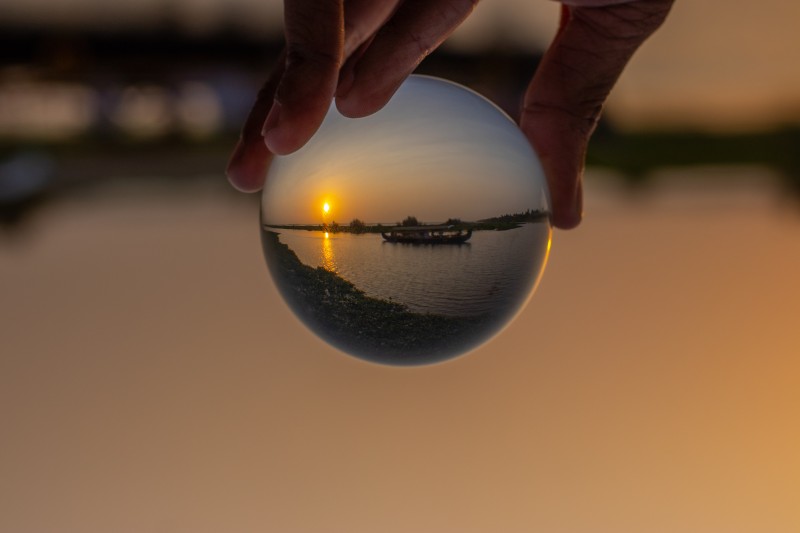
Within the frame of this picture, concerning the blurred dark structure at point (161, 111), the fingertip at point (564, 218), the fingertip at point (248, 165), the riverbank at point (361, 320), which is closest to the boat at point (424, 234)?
the riverbank at point (361, 320)

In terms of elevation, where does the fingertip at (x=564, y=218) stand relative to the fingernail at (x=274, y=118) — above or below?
below

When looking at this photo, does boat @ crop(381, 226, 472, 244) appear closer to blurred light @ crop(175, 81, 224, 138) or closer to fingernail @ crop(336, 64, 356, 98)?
fingernail @ crop(336, 64, 356, 98)

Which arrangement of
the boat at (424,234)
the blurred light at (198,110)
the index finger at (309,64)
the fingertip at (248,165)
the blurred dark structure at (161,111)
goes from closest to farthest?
the index finger at (309,64)
the boat at (424,234)
the fingertip at (248,165)
the blurred dark structure at (161,111)
the blurred light at (198,110)

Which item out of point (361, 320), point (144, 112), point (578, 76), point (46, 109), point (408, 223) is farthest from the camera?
point (144, 112)

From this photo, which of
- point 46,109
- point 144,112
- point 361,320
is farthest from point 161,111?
point 361,320

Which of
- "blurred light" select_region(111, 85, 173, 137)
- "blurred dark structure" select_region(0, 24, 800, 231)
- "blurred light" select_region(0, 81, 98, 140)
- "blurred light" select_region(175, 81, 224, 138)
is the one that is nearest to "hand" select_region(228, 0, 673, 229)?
"blurred dark structure" select_region(0, 24, 800, 231)

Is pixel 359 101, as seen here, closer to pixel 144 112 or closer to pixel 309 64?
pixel 309 64

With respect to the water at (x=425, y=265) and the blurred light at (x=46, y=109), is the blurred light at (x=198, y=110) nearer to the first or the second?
the blurred light at (x=46, y=109)
